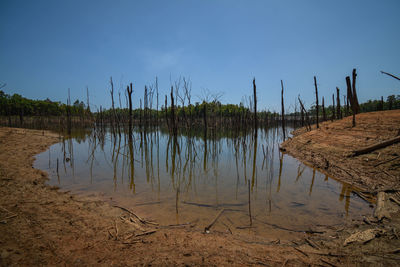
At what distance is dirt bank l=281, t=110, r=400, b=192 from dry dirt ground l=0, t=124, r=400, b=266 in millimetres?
2577

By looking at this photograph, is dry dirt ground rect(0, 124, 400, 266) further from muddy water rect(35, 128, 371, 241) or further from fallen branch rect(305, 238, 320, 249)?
muddy water rect(35, 128, 371, 241)

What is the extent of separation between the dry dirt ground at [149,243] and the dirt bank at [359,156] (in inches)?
101

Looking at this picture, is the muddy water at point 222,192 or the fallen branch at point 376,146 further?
the fallen branch at point 376,146

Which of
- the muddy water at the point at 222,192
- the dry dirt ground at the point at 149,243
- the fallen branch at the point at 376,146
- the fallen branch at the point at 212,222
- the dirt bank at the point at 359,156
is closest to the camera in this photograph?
the dry dirt ground at the point at 149,243

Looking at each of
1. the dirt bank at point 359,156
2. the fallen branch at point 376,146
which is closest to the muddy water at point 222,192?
the dirt bank at point 359,156

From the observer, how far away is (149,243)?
223 cm

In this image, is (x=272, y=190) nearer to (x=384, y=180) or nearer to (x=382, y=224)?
(x=382, y=224)

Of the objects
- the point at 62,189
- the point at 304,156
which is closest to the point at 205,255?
the point at 62,189

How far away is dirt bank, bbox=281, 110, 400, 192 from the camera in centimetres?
478

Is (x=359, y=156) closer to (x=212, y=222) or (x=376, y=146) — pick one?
(x=376, y=146)

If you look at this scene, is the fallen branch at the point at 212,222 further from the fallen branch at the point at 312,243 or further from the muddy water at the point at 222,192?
the fallen branch at the point at 312,243

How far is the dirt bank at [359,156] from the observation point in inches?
188

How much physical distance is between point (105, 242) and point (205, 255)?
1280mm

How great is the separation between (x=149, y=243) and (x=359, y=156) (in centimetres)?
754
